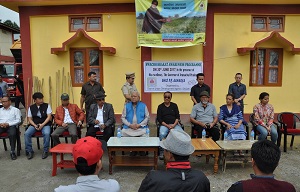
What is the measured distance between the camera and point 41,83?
8172 mm

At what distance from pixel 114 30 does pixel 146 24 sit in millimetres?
1105

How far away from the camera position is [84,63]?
26.6 feet

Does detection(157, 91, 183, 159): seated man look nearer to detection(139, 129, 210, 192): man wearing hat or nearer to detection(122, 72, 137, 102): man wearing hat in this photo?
detection(122, 72, 137, 102): man wearing hat

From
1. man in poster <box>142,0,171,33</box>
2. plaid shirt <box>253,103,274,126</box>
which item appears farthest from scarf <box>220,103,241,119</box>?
man in poster <box>142,0,171,33</box>

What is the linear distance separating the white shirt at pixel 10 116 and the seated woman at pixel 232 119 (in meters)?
4.29

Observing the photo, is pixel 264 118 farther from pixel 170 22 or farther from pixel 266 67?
pixel 170 22

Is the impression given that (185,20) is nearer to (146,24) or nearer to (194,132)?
(146,24)

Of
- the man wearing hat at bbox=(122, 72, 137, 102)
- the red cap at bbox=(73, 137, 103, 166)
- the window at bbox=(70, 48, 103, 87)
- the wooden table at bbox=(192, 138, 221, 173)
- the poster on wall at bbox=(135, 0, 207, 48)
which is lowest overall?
the wooden table at bbox=(192, 138, 221, 173)

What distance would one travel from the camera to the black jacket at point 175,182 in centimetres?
175

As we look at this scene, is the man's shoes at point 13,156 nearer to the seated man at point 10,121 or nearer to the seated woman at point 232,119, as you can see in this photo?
the seated man at point 10,121

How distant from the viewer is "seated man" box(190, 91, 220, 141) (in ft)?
18.3

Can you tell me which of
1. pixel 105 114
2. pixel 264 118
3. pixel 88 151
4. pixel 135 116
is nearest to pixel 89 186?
pixel 88 151

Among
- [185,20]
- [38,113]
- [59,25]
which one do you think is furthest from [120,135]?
[59,25]

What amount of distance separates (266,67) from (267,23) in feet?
4.22
